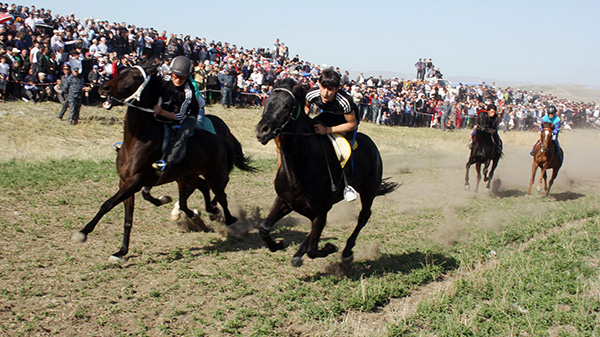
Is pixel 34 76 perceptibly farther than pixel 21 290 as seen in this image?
Yes

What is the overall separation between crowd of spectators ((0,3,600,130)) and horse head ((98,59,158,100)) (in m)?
1.98

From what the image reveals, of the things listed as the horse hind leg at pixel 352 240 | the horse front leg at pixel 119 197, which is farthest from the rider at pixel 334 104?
the horse front leg at pixel 119 197

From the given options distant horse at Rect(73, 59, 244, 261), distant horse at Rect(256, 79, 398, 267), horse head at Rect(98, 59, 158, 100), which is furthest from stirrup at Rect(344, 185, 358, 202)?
horse head at Rect(98, 59, 158, 100)

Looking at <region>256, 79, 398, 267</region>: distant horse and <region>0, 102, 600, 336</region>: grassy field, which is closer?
<region>0, 102, 600, 336</region>: grassy field

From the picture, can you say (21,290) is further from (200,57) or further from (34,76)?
(200,57)

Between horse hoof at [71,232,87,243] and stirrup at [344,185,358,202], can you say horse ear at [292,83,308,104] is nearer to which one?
stirrup at [344,185,358,202]

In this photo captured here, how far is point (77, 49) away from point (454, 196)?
1516 centimetres

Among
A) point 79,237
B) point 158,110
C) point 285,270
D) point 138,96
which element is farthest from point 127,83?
point 285,270

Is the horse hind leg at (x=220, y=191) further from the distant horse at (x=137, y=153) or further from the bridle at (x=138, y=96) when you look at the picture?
the bridle at (x=138, y=96)

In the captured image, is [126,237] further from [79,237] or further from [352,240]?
[352,240]

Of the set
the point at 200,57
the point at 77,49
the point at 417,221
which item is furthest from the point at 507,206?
the point at 200,57

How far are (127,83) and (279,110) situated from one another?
2407 millimetres

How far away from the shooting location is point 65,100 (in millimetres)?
18625

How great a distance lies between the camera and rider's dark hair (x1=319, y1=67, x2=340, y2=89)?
22.2 feet
